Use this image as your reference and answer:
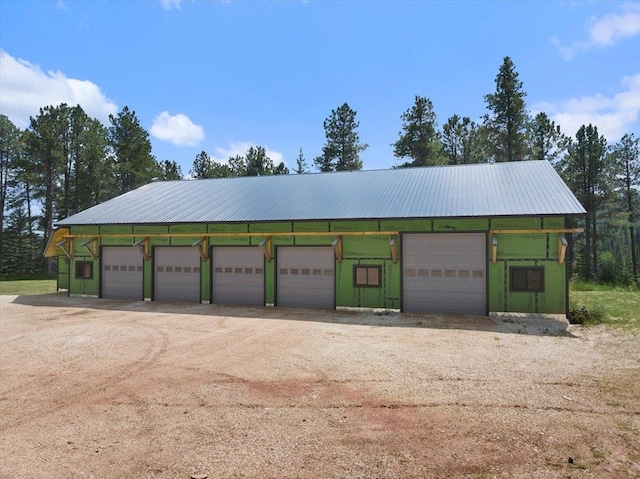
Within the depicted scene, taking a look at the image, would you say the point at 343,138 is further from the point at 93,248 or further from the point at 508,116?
the point at 93,248

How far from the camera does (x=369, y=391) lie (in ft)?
21.2

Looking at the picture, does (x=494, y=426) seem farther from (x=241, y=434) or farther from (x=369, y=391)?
(x=241, y=434)

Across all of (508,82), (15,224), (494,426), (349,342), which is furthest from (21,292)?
(508,82)

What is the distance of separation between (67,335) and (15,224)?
1683 inches

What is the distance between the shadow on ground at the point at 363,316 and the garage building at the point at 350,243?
2.03 ft

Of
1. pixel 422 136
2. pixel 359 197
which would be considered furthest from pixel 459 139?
pixel 359 197

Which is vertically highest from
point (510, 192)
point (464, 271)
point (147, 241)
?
point (510, 192)

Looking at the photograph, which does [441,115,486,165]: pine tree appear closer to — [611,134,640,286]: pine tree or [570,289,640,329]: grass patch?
[611,134,640,286]: pine tree

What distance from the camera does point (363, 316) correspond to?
Answer: 14.0 meters

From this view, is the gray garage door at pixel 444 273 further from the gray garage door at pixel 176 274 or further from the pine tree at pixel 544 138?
the pine tree at pixel 544 138

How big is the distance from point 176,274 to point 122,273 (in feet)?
10.3

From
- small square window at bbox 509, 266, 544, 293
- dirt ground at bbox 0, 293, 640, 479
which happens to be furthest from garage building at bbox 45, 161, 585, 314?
dirt ground at bbox 0, 293, 640, 479

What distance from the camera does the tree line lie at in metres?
36.3

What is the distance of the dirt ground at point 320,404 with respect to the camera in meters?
4.31
